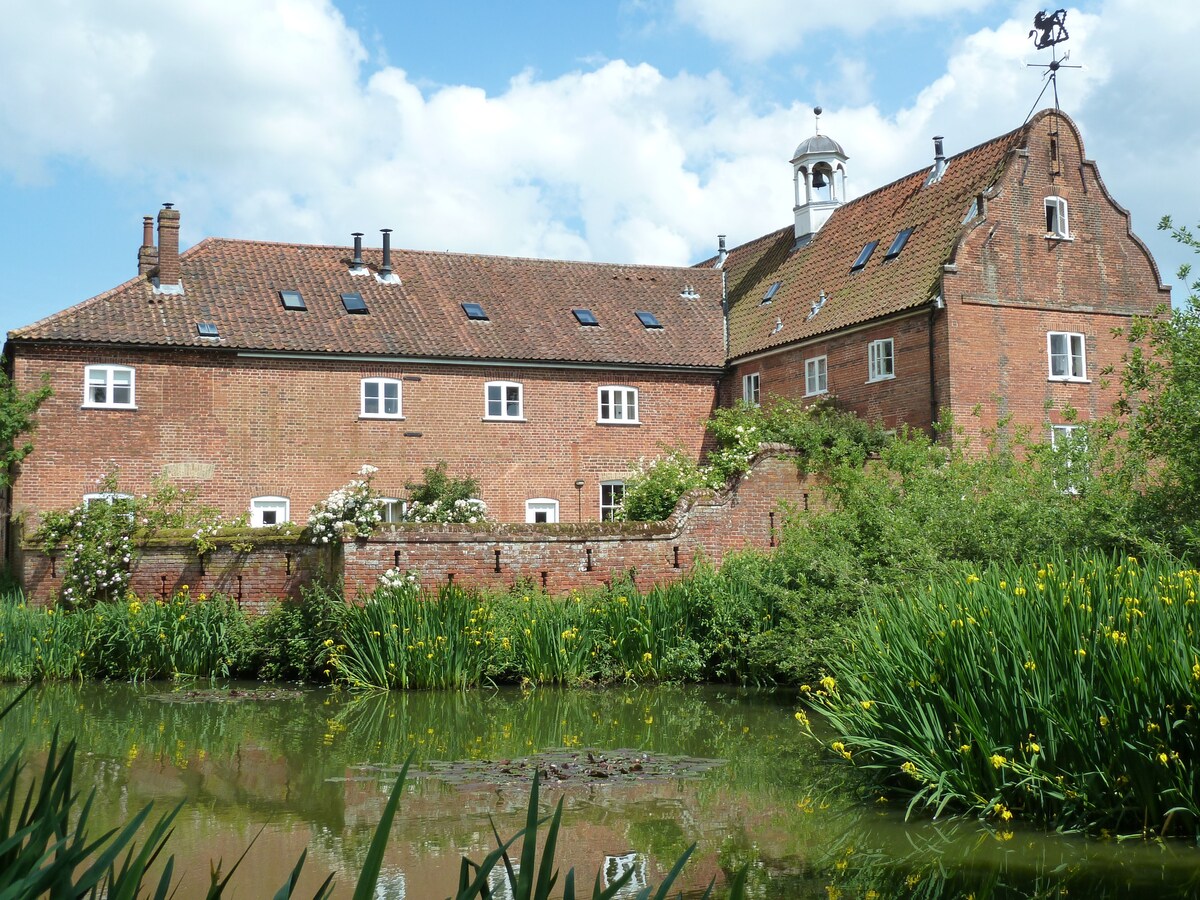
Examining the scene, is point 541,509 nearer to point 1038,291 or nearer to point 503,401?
point 503,401

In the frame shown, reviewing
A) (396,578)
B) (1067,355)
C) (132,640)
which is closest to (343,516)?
(396,578)

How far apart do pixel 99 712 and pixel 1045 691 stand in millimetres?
10909

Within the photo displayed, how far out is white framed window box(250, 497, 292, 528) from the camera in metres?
27.3

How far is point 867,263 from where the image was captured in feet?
94.0

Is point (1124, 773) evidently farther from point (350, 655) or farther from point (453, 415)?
point (453, 415)

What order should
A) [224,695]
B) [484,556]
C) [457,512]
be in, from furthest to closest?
[457,512]
[484,556]
[224,695]

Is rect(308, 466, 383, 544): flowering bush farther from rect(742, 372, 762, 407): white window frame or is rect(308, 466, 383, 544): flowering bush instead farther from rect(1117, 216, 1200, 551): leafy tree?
rect(742, 372, 762, 407): white window frame

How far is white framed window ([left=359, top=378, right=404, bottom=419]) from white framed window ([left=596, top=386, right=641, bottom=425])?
199 inches

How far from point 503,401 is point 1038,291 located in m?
12.5

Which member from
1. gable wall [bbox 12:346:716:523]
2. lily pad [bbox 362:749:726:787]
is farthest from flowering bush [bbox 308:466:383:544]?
gable wall [bbox 12:346:716:523]

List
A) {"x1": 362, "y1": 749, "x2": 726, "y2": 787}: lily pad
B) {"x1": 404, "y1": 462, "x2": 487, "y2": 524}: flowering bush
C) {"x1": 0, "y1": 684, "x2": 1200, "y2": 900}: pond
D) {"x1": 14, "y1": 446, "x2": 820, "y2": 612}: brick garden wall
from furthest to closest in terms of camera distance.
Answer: {"x1": 404, "y1": 462, "x2": 487, "y2": 524}: flowering bush → {"x1": 14, "y1": 446, "x2": 820, "y2": 612}: brick garden wall → {"x1": 362, "y1": 749, "x2": 726, "y2": 787}: lily pad → {"x1": 0, "y1": 684, "x2": 1200, "y2": 900}: pond

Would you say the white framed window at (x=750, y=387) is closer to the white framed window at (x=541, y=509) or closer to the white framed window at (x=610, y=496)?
the white framed window at (x=610, y=496)

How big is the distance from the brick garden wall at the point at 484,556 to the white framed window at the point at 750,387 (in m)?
9.30

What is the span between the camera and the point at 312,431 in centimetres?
2784
